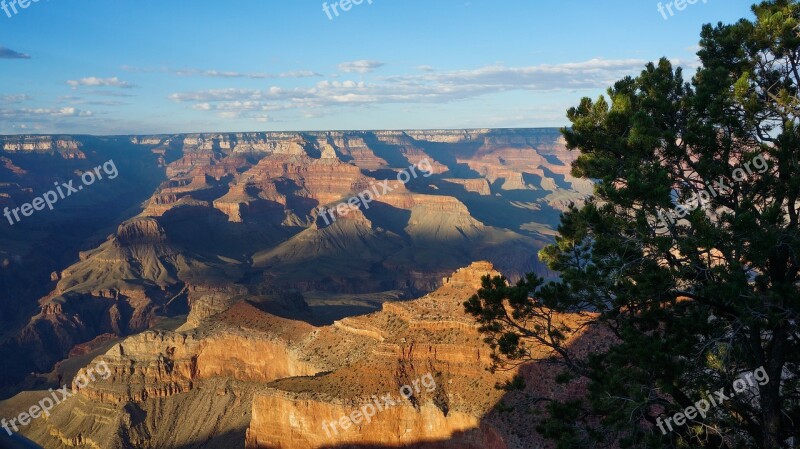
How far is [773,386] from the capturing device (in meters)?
15.1

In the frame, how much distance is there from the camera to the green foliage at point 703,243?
Answer: 14.5 meters

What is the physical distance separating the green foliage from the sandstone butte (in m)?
16.5

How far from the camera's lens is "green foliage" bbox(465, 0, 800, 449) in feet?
47.6

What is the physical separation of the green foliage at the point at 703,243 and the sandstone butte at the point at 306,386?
16.5 meters

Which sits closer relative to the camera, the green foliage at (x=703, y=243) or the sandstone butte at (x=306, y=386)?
the green foliage at (x=703, y=243)

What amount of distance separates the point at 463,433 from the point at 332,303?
8719 cm

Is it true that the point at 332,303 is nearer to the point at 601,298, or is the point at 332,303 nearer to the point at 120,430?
the point at 120,430

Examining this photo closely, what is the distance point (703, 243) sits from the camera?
1407 centimetres

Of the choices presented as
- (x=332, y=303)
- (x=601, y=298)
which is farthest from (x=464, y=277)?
(x=332, y=303)

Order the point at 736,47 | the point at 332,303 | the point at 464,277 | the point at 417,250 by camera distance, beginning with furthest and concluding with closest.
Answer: the point at 417,250
the point at 332,303
the point at 464,277
the point at 736,47

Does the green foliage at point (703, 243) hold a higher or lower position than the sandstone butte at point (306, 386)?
higher

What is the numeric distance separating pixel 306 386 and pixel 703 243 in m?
34.3

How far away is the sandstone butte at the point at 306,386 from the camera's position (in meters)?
37.9

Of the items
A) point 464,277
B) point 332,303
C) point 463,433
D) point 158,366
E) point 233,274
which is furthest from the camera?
point 233,274
